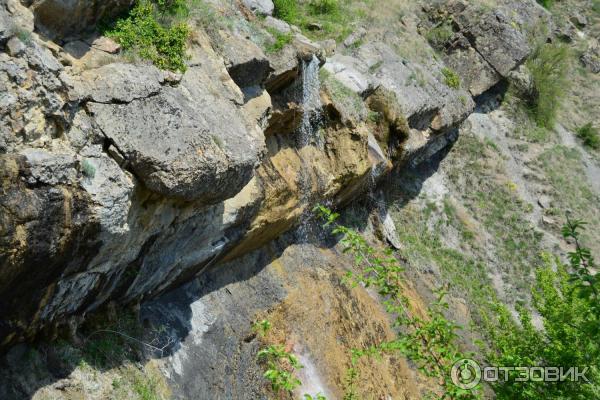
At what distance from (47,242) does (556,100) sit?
2559 cm

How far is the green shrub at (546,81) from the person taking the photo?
27.2 m

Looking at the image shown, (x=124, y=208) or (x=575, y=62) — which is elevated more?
(x=124, y=208)

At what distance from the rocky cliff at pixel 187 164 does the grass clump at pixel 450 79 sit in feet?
10.5

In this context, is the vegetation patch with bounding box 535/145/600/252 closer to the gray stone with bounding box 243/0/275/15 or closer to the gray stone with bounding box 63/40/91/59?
the gray stone with bounding box 243/0/275/15

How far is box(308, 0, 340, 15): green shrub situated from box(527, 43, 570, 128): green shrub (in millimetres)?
10501

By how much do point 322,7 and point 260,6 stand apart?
5557 millimetres


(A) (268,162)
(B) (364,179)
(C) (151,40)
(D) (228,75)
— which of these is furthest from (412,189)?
(C) (151,40)

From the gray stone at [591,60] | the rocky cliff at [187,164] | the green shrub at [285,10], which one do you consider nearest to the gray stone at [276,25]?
the rocky cliff at [187,164]

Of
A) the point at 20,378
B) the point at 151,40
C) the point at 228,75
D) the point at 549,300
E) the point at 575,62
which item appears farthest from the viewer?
the point at 575,62

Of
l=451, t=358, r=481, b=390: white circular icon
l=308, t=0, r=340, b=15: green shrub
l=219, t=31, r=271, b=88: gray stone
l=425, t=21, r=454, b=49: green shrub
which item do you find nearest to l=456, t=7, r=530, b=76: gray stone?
l=425, t=21, r=454, b=49: green shrub

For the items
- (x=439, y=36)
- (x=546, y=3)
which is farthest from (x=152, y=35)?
(x=546, y=3)

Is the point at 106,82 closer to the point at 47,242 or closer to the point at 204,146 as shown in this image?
the point at 204,146

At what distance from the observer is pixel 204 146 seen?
899cm

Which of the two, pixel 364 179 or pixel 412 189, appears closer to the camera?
pixel 364 179
